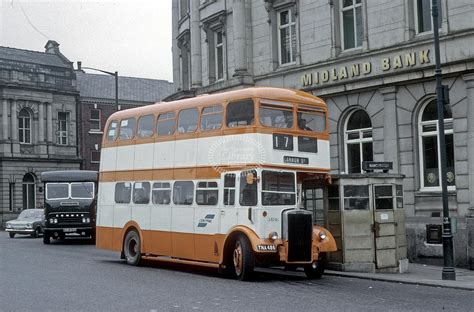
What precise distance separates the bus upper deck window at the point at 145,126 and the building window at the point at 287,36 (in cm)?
900

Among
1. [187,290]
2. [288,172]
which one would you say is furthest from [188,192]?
[187,290]

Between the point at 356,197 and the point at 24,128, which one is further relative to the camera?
the point at 24,128

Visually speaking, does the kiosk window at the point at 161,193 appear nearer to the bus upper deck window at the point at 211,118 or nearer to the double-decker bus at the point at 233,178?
the double-decker bus at the point at 233,178

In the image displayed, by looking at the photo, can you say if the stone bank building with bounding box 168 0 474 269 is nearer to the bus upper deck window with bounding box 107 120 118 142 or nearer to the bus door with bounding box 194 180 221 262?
the bus door with bounding box 194 180 221 262

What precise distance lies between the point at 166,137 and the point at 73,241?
1692 centimetres

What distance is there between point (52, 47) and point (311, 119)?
62184 mm

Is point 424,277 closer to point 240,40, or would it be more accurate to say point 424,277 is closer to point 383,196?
point 383,196

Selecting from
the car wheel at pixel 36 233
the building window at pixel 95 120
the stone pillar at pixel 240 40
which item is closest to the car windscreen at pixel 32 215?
the car wheel at pixel 36 233

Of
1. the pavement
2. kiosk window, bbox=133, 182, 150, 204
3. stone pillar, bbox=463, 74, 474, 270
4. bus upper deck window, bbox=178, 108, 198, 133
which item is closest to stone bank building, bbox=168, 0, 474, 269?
stone pillar, bbox=463, 74, 474, 270

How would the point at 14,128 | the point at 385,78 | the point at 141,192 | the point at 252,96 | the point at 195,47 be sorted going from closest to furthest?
1. the point at 252,96
2. the point at 141,192
3. the point at 385,78
4. the point at 195,47
5. the point at 14,128

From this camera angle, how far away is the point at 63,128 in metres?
71.0

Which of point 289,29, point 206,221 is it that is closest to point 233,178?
point 206,221

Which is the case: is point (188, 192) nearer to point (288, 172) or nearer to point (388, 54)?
point (288, 172)

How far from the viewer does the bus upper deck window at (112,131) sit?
2324 cm
